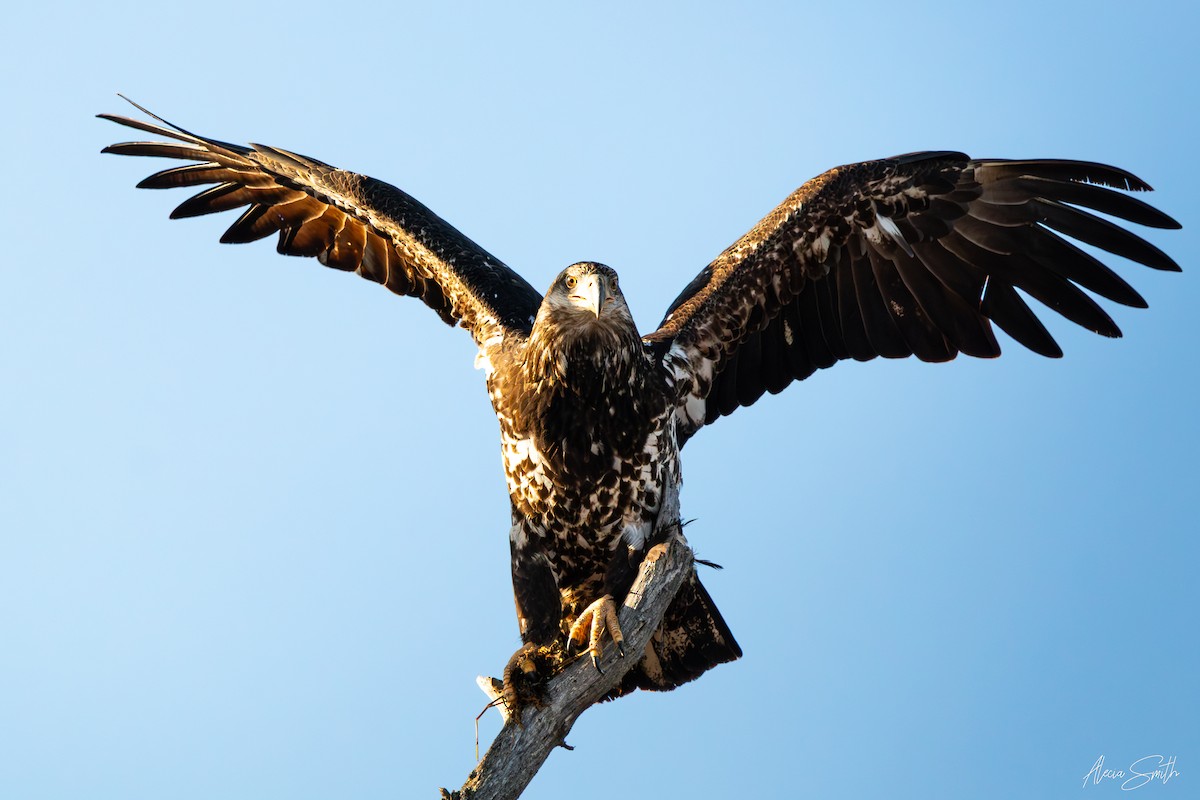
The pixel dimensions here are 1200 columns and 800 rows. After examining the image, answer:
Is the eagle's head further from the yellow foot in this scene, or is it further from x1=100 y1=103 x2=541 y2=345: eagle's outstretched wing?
the yellow foot

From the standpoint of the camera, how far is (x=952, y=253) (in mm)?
8133

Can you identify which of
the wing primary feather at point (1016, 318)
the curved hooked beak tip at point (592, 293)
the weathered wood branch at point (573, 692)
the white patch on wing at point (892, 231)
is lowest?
the weathered wood branch at point (573, 692)

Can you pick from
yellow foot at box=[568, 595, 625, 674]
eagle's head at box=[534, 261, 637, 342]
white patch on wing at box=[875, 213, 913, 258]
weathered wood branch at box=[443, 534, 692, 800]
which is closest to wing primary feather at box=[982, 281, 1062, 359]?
white patch on wing at box=[875, 213, 913, 258]

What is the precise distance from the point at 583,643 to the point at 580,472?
989mm

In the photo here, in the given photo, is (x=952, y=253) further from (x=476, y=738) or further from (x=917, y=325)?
(x=476, y=738)

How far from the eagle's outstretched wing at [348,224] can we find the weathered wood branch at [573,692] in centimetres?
193

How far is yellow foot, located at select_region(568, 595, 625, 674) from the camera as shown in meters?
6.36

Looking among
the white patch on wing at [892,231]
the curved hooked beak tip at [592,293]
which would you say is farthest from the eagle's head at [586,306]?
the white patch on wing at [892,231]

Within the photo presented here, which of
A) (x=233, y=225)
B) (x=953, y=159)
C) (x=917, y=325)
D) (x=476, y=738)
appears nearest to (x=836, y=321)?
(x=917, y=325)

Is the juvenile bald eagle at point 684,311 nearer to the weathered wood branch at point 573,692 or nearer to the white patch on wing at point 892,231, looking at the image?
the white patch on wing at point 892,231

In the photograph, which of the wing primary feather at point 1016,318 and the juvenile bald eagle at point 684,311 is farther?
the wing primary feather at point 1016,318

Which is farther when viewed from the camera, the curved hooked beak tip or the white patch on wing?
the white patch on wing

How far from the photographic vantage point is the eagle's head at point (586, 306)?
22.4 ft

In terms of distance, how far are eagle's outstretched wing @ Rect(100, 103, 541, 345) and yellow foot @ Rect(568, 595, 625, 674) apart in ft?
6.81
